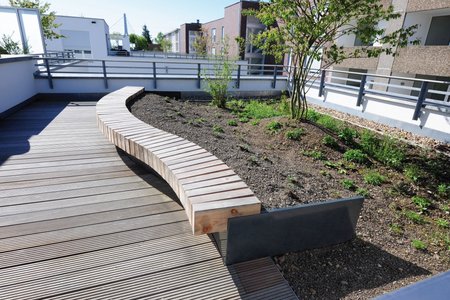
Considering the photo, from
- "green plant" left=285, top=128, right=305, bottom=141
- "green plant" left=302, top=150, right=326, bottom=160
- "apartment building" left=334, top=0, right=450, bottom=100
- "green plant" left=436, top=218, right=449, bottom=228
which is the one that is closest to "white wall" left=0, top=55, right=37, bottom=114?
"green plant" left=285, top=128, right=305, bottom=141

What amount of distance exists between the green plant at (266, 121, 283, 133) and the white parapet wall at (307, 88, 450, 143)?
363cm

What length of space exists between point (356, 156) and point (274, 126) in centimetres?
166

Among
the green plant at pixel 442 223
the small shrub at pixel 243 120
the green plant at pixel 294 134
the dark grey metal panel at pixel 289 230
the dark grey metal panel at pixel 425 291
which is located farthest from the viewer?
the small shrub at pixel 243 120

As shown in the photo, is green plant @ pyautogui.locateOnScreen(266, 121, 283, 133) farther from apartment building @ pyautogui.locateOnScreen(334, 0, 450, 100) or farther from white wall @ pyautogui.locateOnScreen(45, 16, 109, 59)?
white wall @ pyautogui.locateOnScreen(45, 16, 109, 59)

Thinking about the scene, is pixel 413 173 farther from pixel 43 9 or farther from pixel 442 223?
pixel 43 9

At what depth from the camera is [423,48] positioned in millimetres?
11102

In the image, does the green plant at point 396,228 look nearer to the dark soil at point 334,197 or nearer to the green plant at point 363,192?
the dark soil at point 334,197

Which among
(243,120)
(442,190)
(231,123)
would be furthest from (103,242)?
(243,120)

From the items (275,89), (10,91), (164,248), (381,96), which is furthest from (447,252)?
(275,89)

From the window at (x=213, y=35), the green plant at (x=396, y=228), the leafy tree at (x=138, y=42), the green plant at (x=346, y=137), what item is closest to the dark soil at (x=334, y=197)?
the green plant at (x=396, y=228)

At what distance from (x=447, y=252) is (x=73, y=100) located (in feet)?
29.2

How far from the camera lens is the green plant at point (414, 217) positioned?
10.3 ft

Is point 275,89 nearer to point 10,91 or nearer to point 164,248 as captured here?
point 10,91

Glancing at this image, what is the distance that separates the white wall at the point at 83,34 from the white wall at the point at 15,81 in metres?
20.2
